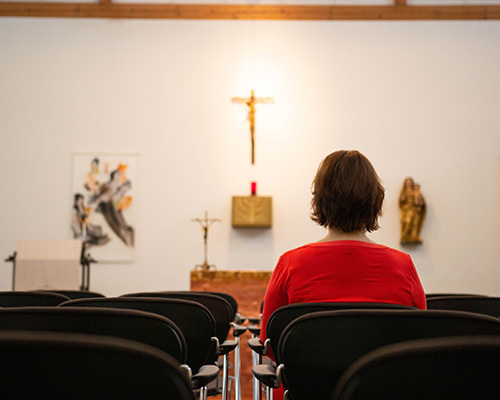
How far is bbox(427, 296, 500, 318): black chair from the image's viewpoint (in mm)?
2605

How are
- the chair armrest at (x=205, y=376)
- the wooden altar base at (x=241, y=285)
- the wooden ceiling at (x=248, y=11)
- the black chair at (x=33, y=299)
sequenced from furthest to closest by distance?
the wooden ceiling at (x=248, y=11) → the wooden altar base at (x=241, y=285) → the black chair at (x=33, y=299) → the chair armrest at (x=205, y=376)

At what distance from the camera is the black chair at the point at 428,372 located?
843 mm

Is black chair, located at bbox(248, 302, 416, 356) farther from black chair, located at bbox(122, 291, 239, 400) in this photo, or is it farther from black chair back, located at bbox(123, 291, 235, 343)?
black chair back, located at bbox(123, 291, 235, 343)

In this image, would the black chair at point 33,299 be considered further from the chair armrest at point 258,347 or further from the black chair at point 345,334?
the black chair at point 345,334

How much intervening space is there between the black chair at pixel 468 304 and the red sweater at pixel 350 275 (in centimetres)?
70

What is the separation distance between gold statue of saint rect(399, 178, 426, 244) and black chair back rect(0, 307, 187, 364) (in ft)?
21.5

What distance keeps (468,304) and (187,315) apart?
1397mm

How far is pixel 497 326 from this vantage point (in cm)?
114

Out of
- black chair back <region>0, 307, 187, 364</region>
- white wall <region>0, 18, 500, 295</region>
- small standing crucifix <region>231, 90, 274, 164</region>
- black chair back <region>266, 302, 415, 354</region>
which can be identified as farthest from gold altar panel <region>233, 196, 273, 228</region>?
black chair back <region>0, 307, 187, 364</region>

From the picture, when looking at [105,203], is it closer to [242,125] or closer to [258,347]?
[242,125]

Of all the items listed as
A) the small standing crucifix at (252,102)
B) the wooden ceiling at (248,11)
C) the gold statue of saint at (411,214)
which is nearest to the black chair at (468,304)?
the gold statue of saint at (411,214)

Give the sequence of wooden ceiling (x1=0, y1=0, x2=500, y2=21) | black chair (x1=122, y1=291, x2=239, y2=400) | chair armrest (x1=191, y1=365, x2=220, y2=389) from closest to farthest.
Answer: chair armrest (x1=191, y1=365, x2=220, y2=389) < black chair (x1=122, y1=291, x2=239, y2=400) < wooden ceiling (x1=0, y1=0, x2=500, y2=21)

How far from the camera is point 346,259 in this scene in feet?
6.28

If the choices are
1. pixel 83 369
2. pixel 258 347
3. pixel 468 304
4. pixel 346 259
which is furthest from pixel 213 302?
pixel 83 369
